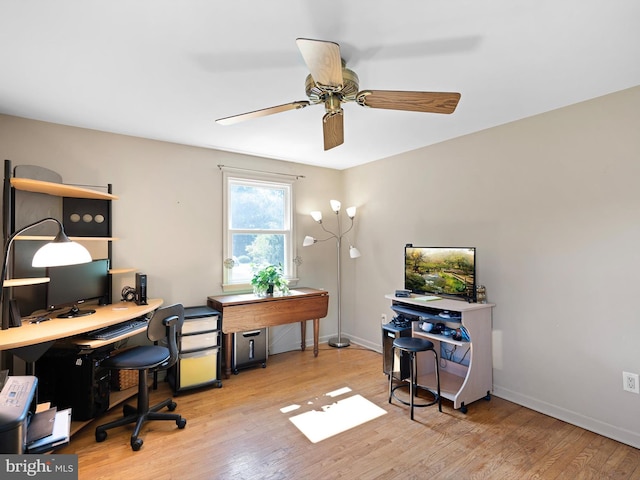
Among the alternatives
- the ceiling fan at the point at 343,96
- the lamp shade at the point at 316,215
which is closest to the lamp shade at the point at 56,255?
the ceiling fan at the point at 343,96

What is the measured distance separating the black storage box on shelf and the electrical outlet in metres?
3.13

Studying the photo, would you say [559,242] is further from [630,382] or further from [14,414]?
[14,414]

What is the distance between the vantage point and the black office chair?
226 centimetres

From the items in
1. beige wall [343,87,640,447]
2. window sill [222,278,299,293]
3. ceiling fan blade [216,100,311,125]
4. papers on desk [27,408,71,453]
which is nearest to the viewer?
papers on desk [27,408,71,453]

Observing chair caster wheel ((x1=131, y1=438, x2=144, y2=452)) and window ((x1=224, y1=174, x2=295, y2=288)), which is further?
window ((x1=224, y1=174, x2=295, y2=288))

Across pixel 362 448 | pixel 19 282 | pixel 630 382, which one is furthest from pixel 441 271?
pixel 19 282

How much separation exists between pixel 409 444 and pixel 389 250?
218 centimetres

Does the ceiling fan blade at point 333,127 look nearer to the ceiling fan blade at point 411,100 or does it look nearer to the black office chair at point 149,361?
the ceiling fan blade at point 411,100

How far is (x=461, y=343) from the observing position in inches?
105

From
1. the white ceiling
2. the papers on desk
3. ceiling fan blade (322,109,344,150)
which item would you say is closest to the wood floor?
the papers on desk

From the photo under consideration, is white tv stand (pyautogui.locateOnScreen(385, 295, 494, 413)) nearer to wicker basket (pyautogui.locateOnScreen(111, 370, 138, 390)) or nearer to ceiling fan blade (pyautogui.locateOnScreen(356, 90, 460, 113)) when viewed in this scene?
ceiling fan blade (pyautogui.locateOnScreen(356, 90, 460, 113))

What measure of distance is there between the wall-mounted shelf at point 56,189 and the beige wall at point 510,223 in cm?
24

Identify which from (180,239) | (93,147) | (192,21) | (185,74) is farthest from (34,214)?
(192,21)

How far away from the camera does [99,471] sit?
1965 mm
